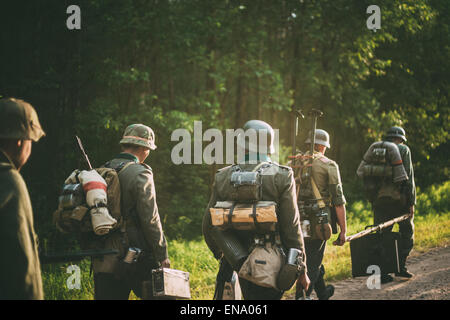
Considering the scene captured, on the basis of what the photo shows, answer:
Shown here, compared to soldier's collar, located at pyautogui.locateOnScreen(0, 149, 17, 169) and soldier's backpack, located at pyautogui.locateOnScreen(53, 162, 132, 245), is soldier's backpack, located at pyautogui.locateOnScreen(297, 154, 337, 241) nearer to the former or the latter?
soldier's backpack, located at pyautogui.locateOnScreen(53, 162, 132, 245)

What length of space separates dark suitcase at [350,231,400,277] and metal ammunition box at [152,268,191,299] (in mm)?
3099

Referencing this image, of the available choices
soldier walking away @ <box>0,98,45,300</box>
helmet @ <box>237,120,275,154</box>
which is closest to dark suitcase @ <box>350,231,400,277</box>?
helmet @ <box>237,120,275,154</box>

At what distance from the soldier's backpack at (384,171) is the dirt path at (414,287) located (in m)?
1.29

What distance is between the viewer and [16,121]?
2.32 metres

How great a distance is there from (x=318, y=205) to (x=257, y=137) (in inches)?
79.1

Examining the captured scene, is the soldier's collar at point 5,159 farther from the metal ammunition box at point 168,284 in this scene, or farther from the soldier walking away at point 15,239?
the metal ammunition box at point 168,284

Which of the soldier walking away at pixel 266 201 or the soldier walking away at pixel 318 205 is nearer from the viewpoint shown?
the soldier walking away at pixel 266 201

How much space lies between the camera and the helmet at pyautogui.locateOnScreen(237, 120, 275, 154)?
348 centimetres

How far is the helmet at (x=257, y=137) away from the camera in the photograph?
3477 mm

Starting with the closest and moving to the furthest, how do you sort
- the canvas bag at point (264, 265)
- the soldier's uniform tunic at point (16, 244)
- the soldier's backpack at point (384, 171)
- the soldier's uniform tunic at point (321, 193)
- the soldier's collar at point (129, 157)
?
the soldier's uniform tunic at point (16, 244)
the canvas bag at point (264, 265)
the soldier's collar at point (129, 157)
the soldier's uniform tunic at point (321, 193)
the soldier's backpack at point (384, 171)

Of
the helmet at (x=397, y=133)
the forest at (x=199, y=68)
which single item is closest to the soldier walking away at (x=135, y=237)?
the helmet at (x=397, y=133)
